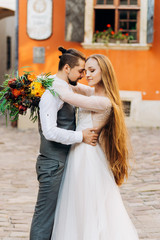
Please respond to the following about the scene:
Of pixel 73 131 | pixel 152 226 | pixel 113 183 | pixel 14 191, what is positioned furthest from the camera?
pixel 14 191

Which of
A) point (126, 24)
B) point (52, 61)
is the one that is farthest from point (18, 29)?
point (126, 24)

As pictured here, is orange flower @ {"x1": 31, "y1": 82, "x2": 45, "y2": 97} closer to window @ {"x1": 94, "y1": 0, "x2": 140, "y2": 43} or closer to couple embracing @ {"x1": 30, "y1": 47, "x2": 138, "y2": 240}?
couple embracing @ {"x1": 30, "y1": 47, "x2": 138, "y2": 240}

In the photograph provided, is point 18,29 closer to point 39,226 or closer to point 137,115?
point 137,115

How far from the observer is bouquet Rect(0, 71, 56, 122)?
114 inches

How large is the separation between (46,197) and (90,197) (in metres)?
0.32

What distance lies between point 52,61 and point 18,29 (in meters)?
1.17

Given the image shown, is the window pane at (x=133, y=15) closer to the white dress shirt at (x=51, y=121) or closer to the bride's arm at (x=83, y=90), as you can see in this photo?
the bride's arm at (x=83, y=90)

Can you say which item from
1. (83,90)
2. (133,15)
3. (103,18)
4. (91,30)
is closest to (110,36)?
(91,30)

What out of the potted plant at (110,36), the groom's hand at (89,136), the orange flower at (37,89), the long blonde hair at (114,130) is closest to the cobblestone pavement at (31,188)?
the long blonde hair at (114,130)

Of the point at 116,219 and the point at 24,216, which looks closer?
the point at 116,219

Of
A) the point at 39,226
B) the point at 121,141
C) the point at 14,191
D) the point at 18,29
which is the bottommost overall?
the point at 14,191

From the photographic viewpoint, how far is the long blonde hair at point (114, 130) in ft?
9.73

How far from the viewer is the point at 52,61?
34.5ft

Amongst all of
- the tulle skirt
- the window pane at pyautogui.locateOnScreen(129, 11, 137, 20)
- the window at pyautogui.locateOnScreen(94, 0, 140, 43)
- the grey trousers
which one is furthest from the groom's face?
the window pane at pyautogui.locateOnScreen(129, 11, 137, 20)
